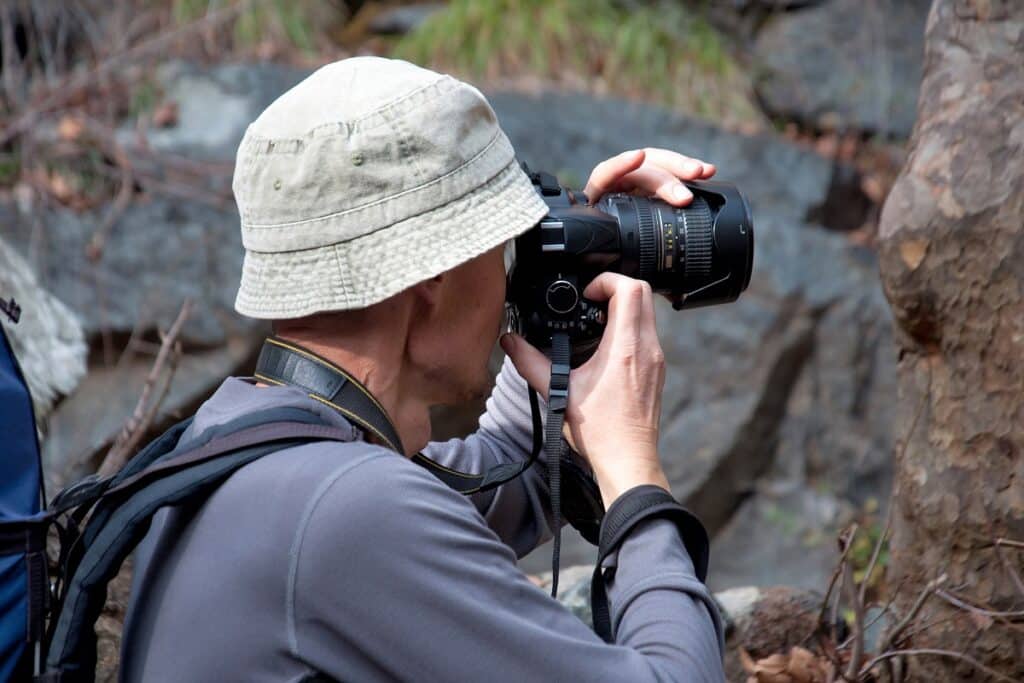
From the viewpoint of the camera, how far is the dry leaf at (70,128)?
525cm

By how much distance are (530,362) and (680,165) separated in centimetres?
42

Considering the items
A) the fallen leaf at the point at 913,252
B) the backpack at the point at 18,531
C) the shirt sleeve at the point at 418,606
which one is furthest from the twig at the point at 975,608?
the backpack at the point at 18,531

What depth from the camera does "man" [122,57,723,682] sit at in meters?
1.36

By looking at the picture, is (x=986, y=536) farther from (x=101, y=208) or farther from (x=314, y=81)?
(x=101, y=208)

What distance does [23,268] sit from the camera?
3092 mm

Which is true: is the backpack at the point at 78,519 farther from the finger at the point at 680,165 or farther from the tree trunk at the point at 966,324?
the tree trunk at the point at 966,324

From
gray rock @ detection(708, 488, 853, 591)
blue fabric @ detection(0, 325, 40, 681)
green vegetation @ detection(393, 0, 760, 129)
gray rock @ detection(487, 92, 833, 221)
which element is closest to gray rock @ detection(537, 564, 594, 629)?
blue fabric @ detection(0, 325, 40, 681)

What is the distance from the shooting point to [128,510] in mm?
1429

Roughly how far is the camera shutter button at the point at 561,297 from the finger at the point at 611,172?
220 millimetres

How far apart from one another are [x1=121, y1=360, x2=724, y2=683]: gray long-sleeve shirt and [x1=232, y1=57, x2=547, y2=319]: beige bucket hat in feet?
0.75

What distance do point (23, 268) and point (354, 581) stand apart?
2.07 metres

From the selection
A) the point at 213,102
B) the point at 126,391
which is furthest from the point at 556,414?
the point at 213,102

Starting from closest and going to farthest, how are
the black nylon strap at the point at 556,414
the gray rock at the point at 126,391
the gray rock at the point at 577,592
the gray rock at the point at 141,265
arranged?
1. the black nylon strap at the point at 556,414
2. the gray rock at the point at 577,592
3. the gray rock at the point at 126,391
4. the gray rock at the point at 141,265

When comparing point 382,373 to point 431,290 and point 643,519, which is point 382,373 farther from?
point 643,519
